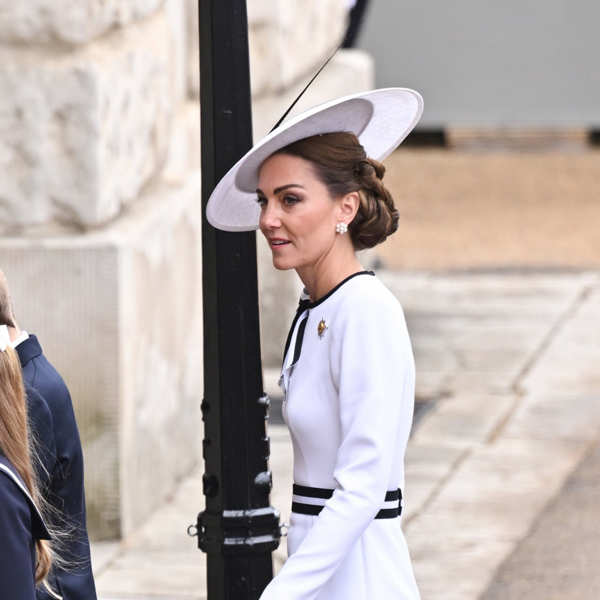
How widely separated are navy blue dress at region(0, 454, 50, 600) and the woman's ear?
72 centimetres

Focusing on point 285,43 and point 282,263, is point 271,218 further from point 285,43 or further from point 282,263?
point 285,43

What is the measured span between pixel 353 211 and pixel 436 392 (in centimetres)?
594

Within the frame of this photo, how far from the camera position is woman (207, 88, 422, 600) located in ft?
8.81

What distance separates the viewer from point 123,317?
5.90 m

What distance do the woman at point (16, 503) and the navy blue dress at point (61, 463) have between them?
0.54 m

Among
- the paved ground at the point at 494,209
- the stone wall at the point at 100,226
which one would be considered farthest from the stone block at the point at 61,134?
the paved ground at the point at 494,209

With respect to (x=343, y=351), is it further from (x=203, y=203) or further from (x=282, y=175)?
(x=203, y=203)

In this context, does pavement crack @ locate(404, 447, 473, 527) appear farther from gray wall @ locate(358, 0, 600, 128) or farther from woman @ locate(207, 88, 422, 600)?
gray wall @ locate(358, 0, 600, 128)

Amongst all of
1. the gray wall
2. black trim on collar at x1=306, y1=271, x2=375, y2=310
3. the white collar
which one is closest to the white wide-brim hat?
black trim on collar at x1=306, y1=271, x2=375, y2=310

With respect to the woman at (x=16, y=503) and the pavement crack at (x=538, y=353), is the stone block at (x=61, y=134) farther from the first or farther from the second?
the woman at (x=16, y=503)

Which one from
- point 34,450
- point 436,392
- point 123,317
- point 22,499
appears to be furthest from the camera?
point 436,392

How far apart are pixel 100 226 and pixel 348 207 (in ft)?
10.6

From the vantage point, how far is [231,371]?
3500 millimetres

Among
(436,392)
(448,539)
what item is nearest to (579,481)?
(448,539)
